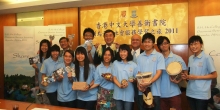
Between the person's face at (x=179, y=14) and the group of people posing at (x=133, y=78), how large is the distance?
115 cm

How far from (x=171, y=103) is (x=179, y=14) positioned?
184 cm

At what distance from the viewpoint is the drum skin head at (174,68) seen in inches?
109

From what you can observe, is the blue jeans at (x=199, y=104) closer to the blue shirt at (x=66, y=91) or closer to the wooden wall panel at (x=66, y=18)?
the blue shirt at (x=66, y=91)

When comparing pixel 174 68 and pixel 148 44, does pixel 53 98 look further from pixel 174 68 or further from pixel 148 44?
pixel 174 68

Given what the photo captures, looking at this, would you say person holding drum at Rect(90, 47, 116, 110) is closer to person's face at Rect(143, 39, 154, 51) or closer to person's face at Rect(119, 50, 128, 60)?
person's face at Rect(119, 50, 128, 60)

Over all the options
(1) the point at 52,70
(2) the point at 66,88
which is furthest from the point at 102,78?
(1) the point at 52,70

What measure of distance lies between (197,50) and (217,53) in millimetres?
1029

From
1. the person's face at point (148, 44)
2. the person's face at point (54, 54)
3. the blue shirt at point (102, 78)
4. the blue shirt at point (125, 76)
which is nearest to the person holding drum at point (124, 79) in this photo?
the blue shirt at point (125, 76)

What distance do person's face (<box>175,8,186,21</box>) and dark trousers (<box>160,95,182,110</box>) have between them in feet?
5.53

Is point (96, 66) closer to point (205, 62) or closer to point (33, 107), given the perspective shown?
point (33, 107)

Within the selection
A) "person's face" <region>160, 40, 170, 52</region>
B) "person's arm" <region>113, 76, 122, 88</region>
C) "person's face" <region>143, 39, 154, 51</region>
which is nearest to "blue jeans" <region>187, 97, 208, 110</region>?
"person's face" <region>160, 40, 170, 52</region>

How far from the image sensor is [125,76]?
2.91m

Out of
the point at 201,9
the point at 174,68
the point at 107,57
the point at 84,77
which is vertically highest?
the point at 201,9

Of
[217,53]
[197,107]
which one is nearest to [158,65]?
[197,107]
